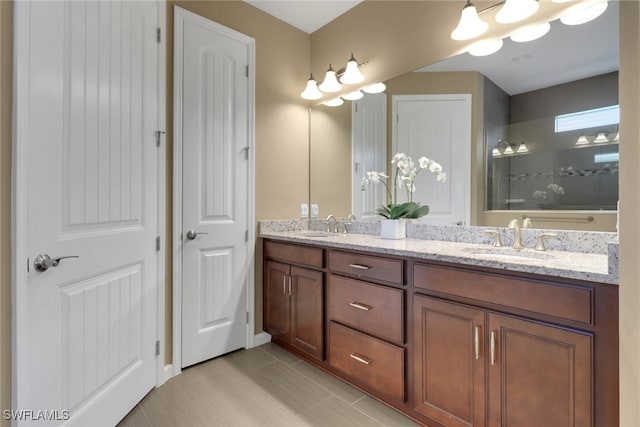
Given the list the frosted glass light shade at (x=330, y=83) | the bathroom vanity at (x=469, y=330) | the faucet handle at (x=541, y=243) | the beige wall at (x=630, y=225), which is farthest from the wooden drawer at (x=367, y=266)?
the frosted glass light shade at (x=330, y=83)

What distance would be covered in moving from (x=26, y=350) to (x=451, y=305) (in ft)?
5.45

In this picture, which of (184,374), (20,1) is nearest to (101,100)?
(20,1)

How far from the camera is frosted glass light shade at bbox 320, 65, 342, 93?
2.55 m

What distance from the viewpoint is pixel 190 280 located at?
7.10 ft

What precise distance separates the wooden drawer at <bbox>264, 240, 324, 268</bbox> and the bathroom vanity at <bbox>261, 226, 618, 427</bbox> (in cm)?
1

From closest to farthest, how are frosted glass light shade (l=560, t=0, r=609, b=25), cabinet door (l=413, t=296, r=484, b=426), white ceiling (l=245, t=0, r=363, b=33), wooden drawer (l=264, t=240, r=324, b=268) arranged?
cabinet door (l=413, t=296, r=484, b=426), frosted glass light shade (l=560, t=0, r=609, b=25), wooden drawer (l=264, t=240, r=324, b=268), white ceiling (l=245, t=0, r=363, b=33)

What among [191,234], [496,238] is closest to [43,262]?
[191,234]

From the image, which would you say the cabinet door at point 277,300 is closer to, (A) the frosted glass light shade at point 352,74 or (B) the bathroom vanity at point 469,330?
(B) the bathroom vanity at point 469,330

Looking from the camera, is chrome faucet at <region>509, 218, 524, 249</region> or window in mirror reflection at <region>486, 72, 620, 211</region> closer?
window in mirror reflection at <region>486, 72, 620, 211</region>

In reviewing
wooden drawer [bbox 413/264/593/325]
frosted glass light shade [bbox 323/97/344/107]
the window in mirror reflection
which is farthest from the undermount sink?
frosted glass light shade [bbox 323/97/344/107]

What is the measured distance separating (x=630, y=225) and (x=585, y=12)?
3.67ft

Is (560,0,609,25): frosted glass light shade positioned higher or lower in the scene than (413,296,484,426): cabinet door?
higher

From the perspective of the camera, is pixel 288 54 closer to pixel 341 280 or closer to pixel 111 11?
pixel 111 11

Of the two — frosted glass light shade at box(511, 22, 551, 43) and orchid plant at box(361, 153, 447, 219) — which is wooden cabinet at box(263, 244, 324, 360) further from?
frosted glass light shade at box(511, 22, 551, 43)
